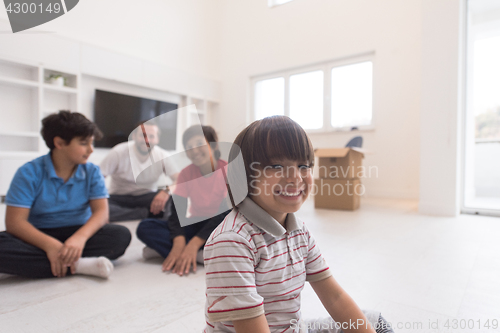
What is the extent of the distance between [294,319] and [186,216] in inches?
25.6

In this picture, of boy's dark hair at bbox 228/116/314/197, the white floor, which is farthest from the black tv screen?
boy's dark hair at bbox 228/116/314/197

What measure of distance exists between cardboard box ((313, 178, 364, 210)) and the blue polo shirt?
2.23m

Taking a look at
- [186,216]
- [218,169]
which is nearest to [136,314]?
[186,216]

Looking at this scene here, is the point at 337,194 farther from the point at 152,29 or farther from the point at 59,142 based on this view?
the point at 152,29

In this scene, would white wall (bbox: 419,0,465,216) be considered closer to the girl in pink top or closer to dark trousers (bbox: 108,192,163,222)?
the girl in pink top

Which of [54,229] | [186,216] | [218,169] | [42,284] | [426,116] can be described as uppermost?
[426,116]

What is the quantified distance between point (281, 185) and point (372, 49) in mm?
4161

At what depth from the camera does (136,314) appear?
932 mm

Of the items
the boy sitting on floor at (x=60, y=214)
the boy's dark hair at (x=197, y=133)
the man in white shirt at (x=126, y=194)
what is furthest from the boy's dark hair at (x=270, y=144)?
the man in white shirt at (x=126, y=194)

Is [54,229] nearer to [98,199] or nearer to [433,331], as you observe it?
[98,199]

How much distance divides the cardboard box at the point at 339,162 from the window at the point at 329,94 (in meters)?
1.06

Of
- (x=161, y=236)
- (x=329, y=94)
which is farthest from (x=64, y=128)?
(x=329, y=94)

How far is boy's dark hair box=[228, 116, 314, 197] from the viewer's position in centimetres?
50

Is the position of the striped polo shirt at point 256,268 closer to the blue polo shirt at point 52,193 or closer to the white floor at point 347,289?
the white floor at point 347,289
